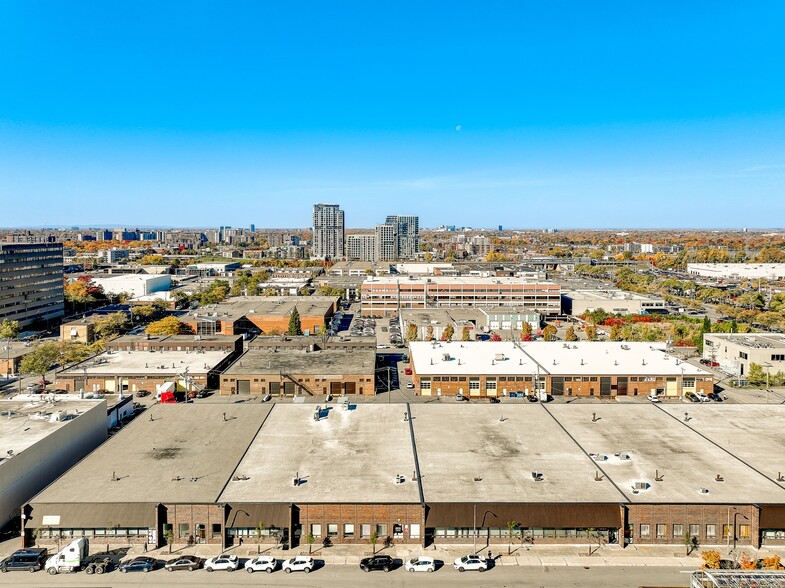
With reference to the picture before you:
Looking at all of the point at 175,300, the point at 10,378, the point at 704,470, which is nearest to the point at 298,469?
the point at 704,470

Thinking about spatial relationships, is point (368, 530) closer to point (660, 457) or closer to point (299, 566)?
point (299, 566)

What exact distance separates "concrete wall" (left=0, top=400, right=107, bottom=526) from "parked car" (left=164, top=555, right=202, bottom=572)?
7.92 metres

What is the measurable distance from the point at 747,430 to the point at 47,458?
34020 millimetres

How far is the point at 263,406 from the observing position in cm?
3338

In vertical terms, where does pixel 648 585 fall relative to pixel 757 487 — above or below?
below

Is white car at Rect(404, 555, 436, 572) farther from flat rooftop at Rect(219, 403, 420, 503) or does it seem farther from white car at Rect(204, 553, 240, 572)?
white car at Rect(204, 553, 240, 572)

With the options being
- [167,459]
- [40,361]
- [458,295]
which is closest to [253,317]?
[40,361]

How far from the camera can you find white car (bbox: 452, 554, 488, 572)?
64.6 feet

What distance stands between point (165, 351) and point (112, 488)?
91.5 ft

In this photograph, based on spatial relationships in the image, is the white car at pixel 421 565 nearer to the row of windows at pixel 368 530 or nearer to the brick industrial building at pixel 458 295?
the row of windows at pixel 368 530

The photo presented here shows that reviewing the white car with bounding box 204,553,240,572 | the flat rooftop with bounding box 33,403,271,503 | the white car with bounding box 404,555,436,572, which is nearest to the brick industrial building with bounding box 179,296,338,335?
the flat rooftop with bounding box 33,403,271,503

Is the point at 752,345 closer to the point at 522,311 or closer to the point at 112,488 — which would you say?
the point at 522,311

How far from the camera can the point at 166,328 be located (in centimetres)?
5728

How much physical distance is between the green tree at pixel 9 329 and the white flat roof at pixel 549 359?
135ft
